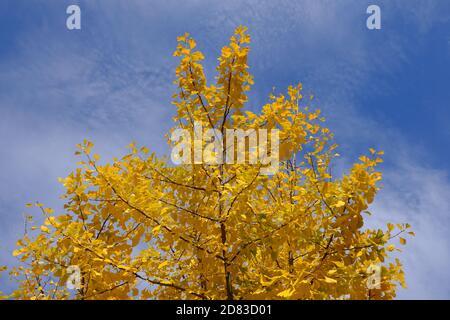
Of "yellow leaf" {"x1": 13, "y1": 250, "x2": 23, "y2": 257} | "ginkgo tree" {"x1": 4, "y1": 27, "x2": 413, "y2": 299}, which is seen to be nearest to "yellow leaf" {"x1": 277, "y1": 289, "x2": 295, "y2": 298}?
"ginkgo tree" {"x1": 4, "y1": 27, "x2": 413, "y2": 299}

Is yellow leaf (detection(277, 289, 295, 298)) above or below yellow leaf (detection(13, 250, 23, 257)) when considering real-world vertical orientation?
below

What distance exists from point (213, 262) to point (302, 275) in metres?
1.24

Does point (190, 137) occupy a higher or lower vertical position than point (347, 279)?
higher

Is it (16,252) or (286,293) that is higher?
(16,252)

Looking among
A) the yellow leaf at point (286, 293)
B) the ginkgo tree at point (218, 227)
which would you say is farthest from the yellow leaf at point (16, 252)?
the yellow leaf at point (286, 293)

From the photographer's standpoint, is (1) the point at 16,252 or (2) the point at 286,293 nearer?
(2) the point at 286,293

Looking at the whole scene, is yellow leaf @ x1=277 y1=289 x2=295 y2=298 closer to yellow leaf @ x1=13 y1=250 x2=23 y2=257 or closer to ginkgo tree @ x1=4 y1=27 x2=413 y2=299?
ginkgo tree @ x1=4 y1=27 x2=413 y2=299

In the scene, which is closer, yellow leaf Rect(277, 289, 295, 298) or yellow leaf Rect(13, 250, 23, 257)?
yellow leaf Rect(277, 289, 295, 298)

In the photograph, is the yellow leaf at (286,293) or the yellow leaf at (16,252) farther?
the yellow leaf at (16,252)

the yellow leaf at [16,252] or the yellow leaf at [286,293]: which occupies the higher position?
the yellow leaf at [16,252]

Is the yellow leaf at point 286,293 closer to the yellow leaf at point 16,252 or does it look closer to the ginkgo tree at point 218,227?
the ginkgo tree at point 218,227
